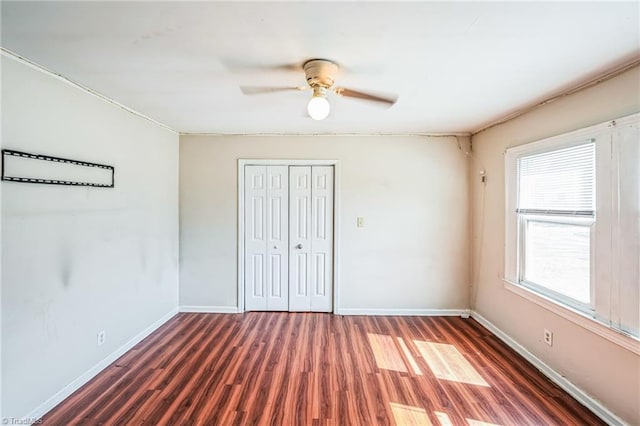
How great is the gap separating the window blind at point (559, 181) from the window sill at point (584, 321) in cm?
74

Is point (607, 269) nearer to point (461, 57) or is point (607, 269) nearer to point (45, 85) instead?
point (461, 57)

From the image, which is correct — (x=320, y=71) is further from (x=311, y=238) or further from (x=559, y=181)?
(x=311, y=238)

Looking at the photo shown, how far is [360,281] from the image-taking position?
3980 millimetres

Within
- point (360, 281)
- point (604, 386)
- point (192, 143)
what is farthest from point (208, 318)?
point (604, 386)

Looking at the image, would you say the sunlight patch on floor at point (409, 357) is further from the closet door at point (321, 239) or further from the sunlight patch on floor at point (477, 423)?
the closet door at point (321, 239)

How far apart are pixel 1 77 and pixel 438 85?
2.84 m

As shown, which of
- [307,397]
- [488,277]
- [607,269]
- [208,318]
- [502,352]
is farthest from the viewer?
[208,318]

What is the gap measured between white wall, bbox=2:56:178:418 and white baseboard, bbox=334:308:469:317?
236 cm

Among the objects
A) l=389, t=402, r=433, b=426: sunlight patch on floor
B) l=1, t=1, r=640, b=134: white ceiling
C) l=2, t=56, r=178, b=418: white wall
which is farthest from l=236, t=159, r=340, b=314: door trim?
l=389, t=402, r=433, b=426: sunlight patch on floor

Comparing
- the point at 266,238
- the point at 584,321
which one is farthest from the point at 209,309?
the point at 584,321

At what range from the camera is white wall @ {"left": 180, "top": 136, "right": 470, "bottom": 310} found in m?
3.94

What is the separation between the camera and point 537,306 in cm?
270

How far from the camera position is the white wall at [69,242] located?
6.13 ft

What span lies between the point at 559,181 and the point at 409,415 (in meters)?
2.16
